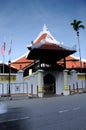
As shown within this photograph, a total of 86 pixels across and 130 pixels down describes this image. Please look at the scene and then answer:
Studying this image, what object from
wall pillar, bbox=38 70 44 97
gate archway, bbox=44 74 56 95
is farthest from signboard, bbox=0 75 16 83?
gate archway, bbox=44 74 56 95

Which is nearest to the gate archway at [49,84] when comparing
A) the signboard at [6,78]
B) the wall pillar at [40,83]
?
the wall pillar at [40,83]

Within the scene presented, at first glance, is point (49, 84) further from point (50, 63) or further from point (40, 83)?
point (40, 83)

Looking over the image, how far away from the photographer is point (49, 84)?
3375cm

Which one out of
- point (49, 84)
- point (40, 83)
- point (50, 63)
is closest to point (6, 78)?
point (40, 83)

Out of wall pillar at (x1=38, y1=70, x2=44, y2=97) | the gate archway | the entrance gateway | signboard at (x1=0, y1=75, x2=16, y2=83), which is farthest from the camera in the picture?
the gate archway

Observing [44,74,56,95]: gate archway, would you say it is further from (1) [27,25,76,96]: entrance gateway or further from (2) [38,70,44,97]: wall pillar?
(2) [38,70,44,97]: wall pillar

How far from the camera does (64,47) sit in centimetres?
3347

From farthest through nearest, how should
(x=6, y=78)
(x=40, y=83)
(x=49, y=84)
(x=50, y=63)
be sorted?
1. (x=50, y=63)
2. (x=49, y=84)
3. (x=6, y=78)
4. (x=40, y=83)

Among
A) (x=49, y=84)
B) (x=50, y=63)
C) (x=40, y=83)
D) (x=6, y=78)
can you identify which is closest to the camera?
(x=40, y=83)

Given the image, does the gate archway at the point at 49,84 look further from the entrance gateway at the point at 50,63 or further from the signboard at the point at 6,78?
the signboard at the point at 6,78

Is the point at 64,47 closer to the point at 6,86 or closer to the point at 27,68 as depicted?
the point at 6,86

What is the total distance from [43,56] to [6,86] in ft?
18.9

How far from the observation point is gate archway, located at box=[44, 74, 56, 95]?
33.5 metres

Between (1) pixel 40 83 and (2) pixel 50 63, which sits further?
(2) pixel 50 63
